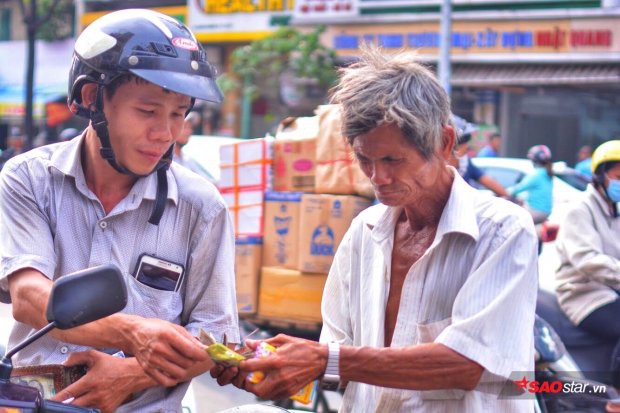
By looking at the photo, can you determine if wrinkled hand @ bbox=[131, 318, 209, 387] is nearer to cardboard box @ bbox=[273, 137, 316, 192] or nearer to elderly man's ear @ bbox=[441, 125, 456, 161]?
elderly man's ear @ bbox=[441, 125, 456, 161]

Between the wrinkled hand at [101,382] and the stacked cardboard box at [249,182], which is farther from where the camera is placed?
the stacked cardboard box at [249,182]

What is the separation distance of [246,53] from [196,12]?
384 centimetres

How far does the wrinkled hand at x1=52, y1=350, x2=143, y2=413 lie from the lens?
2348mm

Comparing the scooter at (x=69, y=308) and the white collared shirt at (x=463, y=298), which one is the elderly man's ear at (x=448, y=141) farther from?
the scooter at (x=69, y=308)

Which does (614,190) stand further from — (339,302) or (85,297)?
(85,297)

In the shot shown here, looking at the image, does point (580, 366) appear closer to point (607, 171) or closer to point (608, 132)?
point (607, 171)

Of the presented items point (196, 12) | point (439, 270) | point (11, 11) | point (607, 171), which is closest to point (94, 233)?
point (439, 270)

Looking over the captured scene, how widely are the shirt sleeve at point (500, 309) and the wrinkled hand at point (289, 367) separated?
1.00ft

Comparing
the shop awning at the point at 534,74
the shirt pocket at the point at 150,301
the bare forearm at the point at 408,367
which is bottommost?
the bare forearm at the point at 408,367

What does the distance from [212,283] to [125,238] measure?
0.27m

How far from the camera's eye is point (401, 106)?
229 cm

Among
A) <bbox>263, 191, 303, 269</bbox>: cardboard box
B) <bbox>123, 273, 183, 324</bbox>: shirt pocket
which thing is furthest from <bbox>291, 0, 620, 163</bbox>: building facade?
<bbox>123, 273, 183, 324</bbox>: shirt pocket

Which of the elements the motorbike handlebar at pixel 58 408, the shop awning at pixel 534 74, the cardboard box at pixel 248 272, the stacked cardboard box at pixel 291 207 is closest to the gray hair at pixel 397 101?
the motorbike handlebar at pixel 58 408

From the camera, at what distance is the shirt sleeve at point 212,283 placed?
259cm
